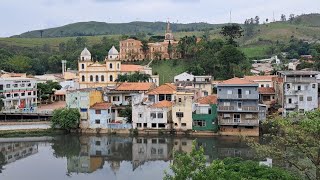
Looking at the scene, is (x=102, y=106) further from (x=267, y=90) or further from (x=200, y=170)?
(x=200, y=170)

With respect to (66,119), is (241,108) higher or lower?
higher

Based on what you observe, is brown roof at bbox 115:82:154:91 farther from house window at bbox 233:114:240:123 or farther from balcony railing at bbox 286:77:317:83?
balcony railing at bbox 286:77:317:83

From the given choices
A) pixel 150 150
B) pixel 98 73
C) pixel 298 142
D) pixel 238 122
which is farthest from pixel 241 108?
pixel 98 73

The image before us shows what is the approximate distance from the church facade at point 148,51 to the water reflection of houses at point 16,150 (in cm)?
3376

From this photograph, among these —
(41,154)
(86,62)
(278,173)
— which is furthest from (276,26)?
(278,173)

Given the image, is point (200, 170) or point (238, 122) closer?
point (200, 170)

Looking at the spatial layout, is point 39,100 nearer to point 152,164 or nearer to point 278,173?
point 152,164

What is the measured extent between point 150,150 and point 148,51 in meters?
38.7

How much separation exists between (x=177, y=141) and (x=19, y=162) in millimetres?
11175

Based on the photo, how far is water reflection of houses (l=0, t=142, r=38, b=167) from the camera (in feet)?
99.7

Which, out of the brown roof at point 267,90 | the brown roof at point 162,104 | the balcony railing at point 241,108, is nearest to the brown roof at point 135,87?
the brown roof at point 162,104

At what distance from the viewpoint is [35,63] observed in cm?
7644

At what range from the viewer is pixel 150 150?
31.3m

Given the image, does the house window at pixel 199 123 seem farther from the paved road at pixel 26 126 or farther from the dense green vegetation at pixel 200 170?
the dense green vegetation at pixel 200 170
